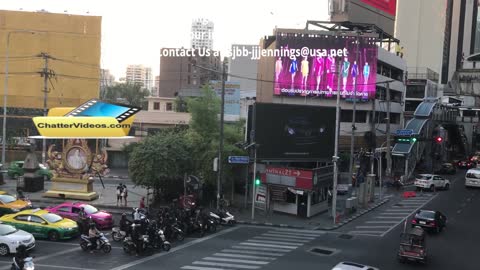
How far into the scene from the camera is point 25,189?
127ft

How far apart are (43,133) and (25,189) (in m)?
6.57

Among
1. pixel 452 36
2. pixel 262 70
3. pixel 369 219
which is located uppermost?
pixel 452 36

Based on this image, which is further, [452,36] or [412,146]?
[452,36]

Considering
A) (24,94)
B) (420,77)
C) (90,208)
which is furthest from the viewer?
(420,77)

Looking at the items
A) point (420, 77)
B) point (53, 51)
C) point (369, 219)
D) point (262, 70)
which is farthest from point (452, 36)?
point (369, 219)

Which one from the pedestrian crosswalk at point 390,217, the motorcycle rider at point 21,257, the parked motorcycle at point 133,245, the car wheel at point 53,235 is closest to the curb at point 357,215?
the pedestrian crosswalk at point 390,217

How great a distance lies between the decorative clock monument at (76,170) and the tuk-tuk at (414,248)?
22.4 m

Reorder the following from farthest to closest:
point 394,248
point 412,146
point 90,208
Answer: point 412,146 < point 90,208 < point 394,248

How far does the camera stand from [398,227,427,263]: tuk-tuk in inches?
843

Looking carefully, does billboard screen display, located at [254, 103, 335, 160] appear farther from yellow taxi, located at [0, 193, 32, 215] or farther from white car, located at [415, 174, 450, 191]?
white car, located at [415, 174, 450, 191]

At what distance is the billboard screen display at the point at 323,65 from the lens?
5622 centimetres

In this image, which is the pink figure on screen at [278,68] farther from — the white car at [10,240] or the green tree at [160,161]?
the white car at [10,240]

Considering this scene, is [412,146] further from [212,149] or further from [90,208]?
[90,208]

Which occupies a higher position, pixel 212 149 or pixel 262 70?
pixel 262 70
